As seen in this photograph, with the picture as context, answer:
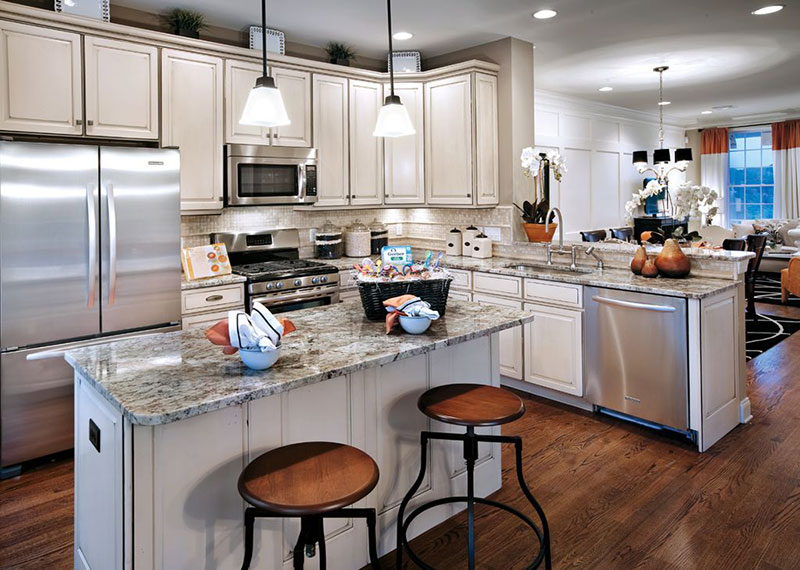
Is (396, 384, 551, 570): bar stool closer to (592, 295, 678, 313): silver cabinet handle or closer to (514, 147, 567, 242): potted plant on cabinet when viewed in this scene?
(592, 295, 678, 313): silver cabinet handle

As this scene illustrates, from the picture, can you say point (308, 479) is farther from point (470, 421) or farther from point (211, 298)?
point (211, 298)

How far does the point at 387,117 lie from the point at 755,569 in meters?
2.34

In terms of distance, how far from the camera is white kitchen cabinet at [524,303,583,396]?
3773mm

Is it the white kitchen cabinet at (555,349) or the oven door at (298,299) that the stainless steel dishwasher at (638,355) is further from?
the oven door at (298,299)

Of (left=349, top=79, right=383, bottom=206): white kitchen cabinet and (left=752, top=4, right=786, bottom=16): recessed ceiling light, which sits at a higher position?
(left=752, top=4, right=786, bottom=16): recessed ceiling light

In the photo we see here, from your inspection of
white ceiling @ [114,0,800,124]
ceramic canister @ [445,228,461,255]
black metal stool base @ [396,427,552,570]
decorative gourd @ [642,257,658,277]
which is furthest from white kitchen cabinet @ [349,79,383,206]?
black metal stool base @ [396,427,552,570]

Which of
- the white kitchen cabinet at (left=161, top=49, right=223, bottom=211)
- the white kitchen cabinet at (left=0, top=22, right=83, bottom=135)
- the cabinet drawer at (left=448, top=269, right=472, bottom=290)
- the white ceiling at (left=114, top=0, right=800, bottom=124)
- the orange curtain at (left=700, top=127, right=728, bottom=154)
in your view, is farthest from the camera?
the orange curtain at (left=700, top=127, right=728, bottom=154)

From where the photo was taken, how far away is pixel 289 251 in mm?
4742

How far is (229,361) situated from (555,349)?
8.49 feet

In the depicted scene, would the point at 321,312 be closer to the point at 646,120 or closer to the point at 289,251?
the point at 289,251

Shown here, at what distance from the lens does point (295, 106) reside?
14.3 ft

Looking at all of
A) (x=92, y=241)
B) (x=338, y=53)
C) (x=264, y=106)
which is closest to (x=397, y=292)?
(x=264, y=106)

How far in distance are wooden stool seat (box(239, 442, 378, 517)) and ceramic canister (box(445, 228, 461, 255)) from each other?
3373mm

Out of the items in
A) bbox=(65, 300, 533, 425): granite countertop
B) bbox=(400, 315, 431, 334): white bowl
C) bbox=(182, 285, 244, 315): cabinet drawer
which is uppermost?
bbox=(182, 285, 244, 315): cabinet drawer
